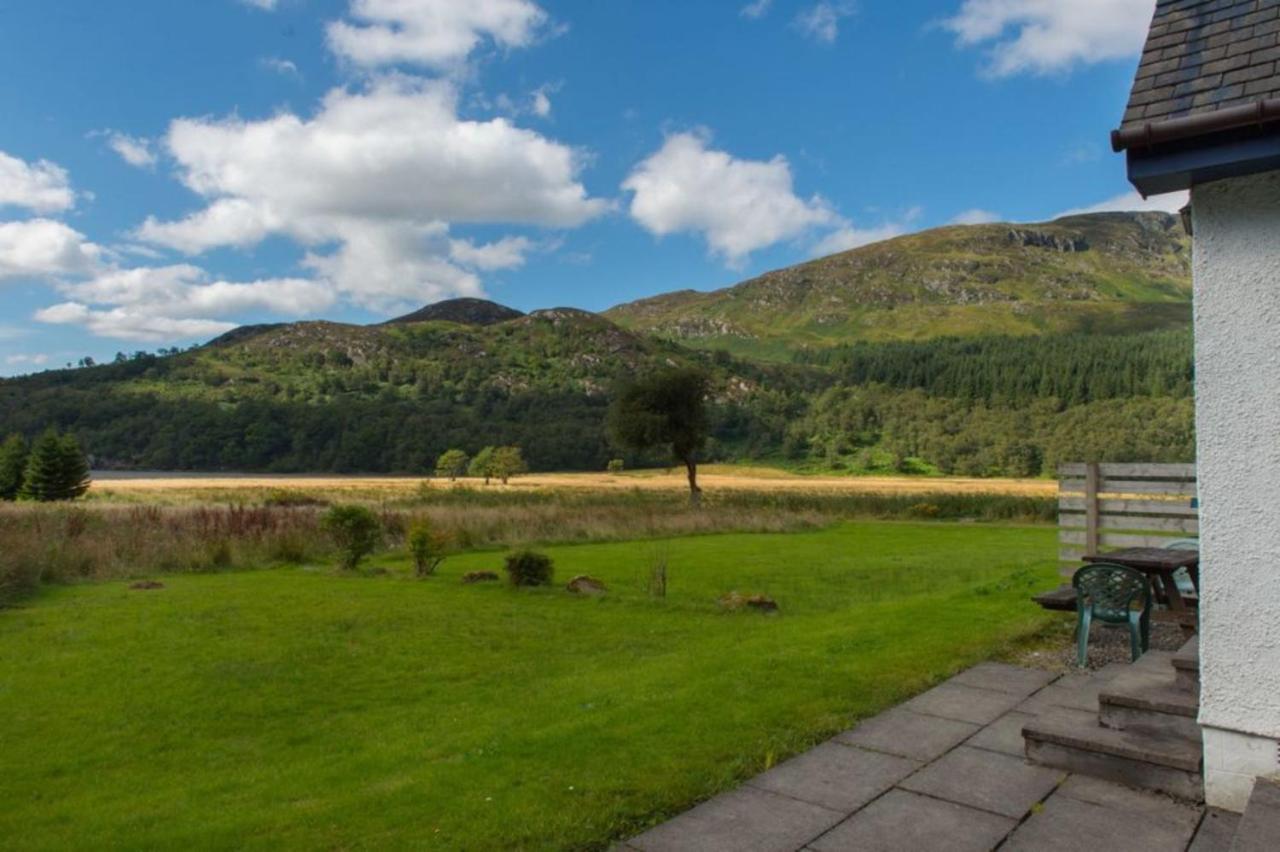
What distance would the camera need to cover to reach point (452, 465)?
73.5m

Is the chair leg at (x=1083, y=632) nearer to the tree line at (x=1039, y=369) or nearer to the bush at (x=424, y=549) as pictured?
the bush at (x=424, y=549)

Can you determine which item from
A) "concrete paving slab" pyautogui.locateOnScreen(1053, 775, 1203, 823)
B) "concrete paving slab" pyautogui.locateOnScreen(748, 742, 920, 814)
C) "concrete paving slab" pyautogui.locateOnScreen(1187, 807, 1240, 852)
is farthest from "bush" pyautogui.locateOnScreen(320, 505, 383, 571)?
"concrete paving slab" pyautogui.locateOnScreen(1187, 807, 1240, 852)

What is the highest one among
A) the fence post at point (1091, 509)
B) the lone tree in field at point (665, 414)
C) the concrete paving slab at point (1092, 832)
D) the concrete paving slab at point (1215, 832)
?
the lone tree in field at point (665, 414)

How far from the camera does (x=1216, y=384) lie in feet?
11.9

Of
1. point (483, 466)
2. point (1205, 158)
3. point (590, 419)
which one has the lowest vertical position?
point (483, 466)

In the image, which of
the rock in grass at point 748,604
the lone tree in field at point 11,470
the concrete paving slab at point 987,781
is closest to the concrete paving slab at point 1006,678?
the concrete paving slab at point 987,781

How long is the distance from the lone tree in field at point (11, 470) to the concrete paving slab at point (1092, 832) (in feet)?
165

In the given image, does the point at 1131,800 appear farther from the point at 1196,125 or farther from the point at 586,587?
the point at 586,587

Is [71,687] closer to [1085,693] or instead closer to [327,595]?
[327,595]

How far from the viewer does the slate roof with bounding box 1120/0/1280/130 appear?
3660 mm

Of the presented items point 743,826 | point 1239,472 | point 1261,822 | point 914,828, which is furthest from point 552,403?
point 1261,822

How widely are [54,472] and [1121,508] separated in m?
44.1

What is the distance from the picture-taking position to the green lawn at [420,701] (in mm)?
4148

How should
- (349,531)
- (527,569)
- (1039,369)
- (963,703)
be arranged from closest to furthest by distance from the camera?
(963,703) < (527,569) < (349,531) < (1039,369)
